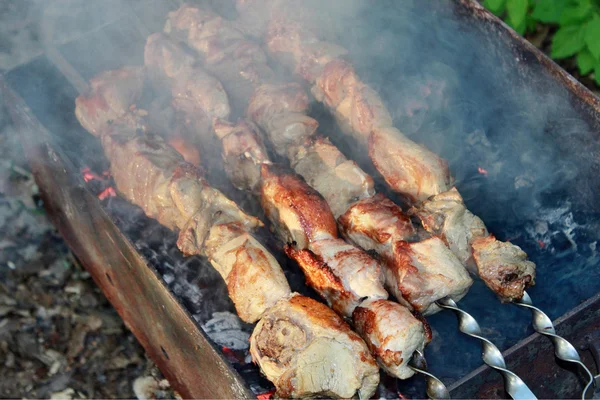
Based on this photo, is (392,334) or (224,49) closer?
(392,334)

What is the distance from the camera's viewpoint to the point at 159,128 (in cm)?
439

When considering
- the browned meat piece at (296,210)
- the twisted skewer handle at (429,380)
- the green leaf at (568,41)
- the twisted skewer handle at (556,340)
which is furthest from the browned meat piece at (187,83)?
the green leaf at (568,41)

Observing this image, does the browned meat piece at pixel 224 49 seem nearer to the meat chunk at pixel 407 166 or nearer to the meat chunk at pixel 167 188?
the meat chunk at pixel 167 188

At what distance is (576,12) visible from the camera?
5238 mm

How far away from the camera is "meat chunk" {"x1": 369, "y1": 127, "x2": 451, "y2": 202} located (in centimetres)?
359

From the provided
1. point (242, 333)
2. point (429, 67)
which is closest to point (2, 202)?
point (242, 333)

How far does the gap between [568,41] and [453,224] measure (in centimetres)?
279

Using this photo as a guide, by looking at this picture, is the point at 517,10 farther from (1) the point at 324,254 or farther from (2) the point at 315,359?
(2) the point at 315,359

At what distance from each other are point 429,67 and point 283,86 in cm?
109

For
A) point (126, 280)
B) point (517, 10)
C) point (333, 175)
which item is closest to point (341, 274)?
point (333, 175)

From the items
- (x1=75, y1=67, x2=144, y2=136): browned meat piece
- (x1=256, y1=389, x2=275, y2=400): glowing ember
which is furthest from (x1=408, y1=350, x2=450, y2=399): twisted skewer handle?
(x1=75, y1=67, x2=144, y2=136): browned meat piece

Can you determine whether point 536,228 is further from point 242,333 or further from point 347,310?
point 242,333

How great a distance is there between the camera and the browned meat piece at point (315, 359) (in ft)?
9.51

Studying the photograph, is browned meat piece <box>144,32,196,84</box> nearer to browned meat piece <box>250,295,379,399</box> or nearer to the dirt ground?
the dirt ground
